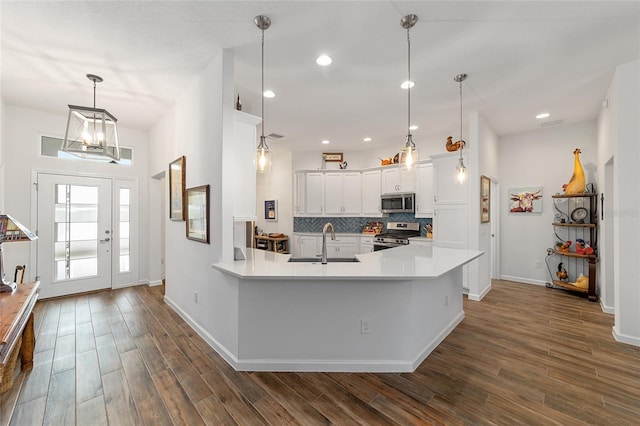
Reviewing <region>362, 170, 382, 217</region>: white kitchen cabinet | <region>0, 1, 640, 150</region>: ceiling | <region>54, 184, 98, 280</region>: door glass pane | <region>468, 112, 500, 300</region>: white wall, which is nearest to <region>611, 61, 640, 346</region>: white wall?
<region>0, 1, 640, 150</region>: ceiling

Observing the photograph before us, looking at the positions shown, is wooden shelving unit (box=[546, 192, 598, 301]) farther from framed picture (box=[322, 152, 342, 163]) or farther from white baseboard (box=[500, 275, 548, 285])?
framed picture (box=[322, 152, 342, 163])

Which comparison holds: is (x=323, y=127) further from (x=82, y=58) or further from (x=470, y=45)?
(x=82, y=58)

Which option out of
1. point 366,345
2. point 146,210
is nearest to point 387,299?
point 366,345

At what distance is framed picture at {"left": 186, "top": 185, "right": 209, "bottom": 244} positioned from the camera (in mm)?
2885

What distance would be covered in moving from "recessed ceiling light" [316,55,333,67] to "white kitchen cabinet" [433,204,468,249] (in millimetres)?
3075

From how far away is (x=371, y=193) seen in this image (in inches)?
244

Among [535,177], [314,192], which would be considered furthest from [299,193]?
[535,177]

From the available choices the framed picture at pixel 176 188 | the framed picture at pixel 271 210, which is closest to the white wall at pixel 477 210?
the framed picture at pixel 176 188

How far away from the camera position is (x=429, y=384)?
85.2 inches

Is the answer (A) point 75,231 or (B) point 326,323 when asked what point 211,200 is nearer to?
(B) point 326,323

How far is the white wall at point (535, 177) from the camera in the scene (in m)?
4.72

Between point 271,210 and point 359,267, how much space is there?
5.03m

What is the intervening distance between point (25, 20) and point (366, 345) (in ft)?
12.6

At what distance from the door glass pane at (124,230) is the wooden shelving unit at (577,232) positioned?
7420 millimetres
